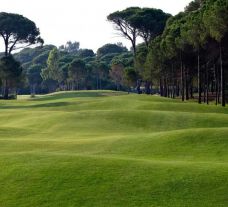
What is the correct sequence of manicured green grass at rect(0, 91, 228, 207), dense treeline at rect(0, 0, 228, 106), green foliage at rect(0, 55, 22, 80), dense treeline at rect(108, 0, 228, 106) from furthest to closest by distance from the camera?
green foliage at rect(0, 55, 22, 80), dense treeline at rect(0, 0, 228, 106), dense treeline at rect(108, 0, 228, 106), manicured green grass at rect(0, 91, 228, 207)

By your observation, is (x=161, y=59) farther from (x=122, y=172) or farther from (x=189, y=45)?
(x=122, y=172)

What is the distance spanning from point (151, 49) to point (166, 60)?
661 centimetres

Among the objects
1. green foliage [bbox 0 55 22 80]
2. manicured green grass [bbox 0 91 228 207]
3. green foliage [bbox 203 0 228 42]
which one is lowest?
manicured green grass [bbox 0 91 228 207]

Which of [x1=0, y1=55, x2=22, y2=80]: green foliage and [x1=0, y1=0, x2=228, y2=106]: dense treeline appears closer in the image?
[x1=0, y1=0, x2=228, y2=106]: dense treeline

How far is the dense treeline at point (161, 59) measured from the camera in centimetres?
6638

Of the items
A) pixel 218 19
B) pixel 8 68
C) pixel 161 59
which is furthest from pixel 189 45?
pixel 8 68

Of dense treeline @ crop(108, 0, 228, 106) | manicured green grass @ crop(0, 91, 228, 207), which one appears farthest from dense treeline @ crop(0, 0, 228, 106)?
manicured green grass @ crop(0, 91, 228, 207)

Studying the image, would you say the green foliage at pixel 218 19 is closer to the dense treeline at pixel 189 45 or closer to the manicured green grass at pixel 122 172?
the dense treeline at pixel 189 45

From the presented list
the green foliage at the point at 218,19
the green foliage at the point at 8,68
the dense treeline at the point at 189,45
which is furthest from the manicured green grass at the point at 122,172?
the green foliage at the point at 8,68

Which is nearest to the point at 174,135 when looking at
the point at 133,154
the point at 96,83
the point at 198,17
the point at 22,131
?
the point at 133,154

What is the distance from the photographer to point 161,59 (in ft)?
295

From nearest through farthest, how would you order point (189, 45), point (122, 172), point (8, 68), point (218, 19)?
1. point (122, 172)
2. point (218, 19)
3. point (189, 45)
4. point (8, 68)

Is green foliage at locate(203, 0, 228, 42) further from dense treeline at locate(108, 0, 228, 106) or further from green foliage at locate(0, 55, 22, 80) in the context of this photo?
green foliage at locate(0, 55, 22, 80)

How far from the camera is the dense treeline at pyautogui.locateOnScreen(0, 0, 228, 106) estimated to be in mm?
66375
